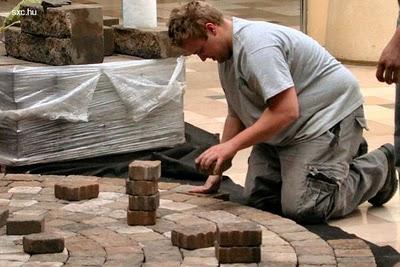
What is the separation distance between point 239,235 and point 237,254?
87 millimetres

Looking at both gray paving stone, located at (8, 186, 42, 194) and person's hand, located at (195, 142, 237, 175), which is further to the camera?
gray paving stone, located at (8, 186, 42, 194)

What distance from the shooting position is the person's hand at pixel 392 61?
4.17 metres

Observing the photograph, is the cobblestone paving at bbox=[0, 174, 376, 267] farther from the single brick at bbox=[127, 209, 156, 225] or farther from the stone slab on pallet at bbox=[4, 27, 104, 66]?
the stone slab on pallet at bbox=[4, 27, 104, 66]

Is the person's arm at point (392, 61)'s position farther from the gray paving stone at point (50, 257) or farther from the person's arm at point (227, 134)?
the gray paving stone at point (50, 257)

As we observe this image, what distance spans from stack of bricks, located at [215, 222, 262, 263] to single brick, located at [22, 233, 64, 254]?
0.65 meters

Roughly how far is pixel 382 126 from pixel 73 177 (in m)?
2.67

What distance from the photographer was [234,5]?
14492 mm

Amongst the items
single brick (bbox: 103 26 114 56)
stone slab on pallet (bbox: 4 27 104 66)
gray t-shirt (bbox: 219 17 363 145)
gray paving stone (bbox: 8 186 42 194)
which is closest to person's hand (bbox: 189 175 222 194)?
gray t-shirt (bbox: 219 17 363 145)

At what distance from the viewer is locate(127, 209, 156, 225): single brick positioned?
4676mm

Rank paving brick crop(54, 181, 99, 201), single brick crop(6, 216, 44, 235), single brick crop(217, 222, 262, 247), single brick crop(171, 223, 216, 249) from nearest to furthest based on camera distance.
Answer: single brick crop(217, 222, 262, 247)
single brick crop(171, 223, 216, 249)
single brick crop(6, 216, 44, 235)
paving brick crop(54, 181, 99, 201)

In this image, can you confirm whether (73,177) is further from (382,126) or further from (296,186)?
(382,126)

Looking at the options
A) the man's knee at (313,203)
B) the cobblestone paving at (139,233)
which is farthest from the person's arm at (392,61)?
the man's knee at (313,203)

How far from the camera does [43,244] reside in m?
4.20

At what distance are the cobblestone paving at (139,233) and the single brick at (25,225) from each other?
0.10 feet
